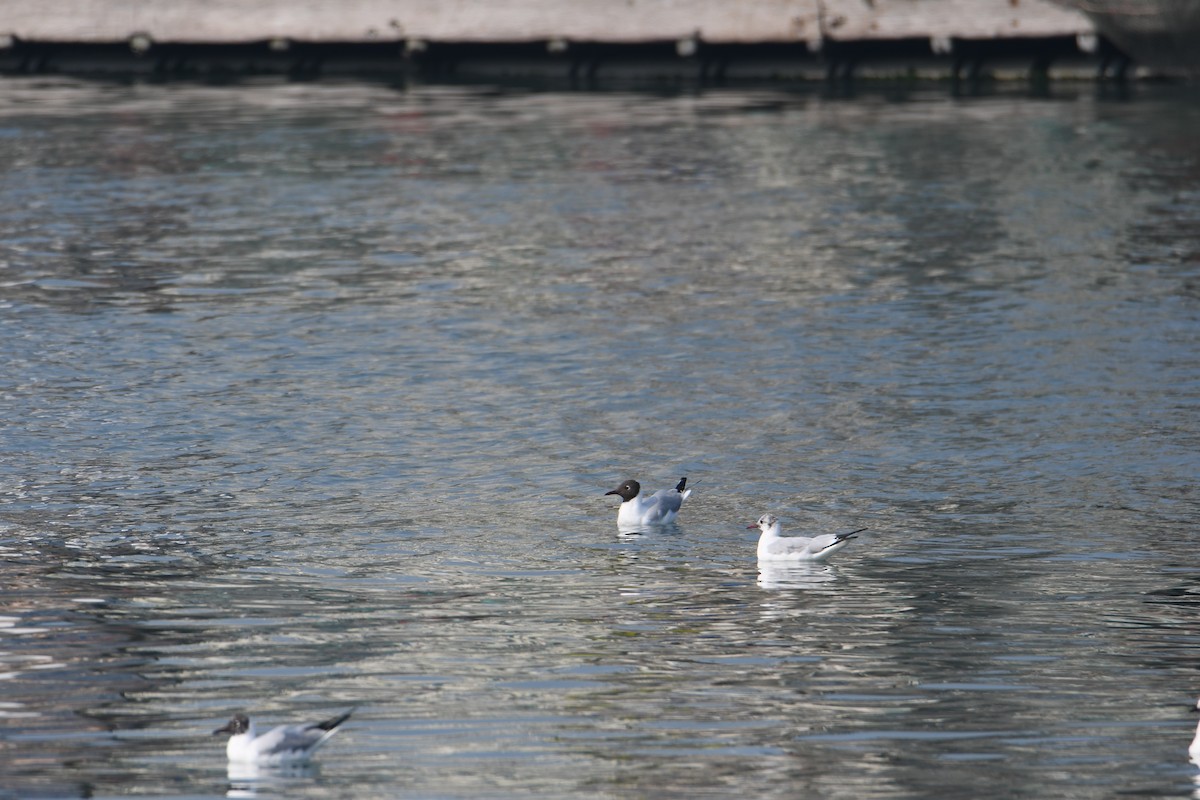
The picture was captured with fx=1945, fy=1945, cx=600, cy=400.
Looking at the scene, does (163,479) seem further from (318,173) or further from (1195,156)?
(1195,156)

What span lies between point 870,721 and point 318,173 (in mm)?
21682

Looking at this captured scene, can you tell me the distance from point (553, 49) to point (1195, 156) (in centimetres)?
1483

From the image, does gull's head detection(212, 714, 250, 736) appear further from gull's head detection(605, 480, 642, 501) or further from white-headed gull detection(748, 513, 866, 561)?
gull's head detection(605, 480, 642, 501)

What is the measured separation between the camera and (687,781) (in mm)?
9461

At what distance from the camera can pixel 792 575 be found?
41.6 ft

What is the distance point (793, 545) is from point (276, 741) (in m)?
4.41

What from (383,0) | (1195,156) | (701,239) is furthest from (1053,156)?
(383,0)

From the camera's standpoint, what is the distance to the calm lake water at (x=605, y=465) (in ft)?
33.1

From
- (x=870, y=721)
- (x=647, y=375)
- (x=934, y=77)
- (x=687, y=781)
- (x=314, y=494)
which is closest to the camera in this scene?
(x=687, y=781)

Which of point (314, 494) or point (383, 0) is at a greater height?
point (383, 0)

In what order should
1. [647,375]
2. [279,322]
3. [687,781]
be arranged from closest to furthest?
[687,781] → [647,375] → [279,322]

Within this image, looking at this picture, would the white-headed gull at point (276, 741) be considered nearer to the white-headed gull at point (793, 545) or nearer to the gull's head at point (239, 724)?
the gull's head at point (239, 724)

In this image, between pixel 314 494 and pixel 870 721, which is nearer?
pixel 870 721

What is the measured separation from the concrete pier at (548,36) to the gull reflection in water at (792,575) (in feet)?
84.7
